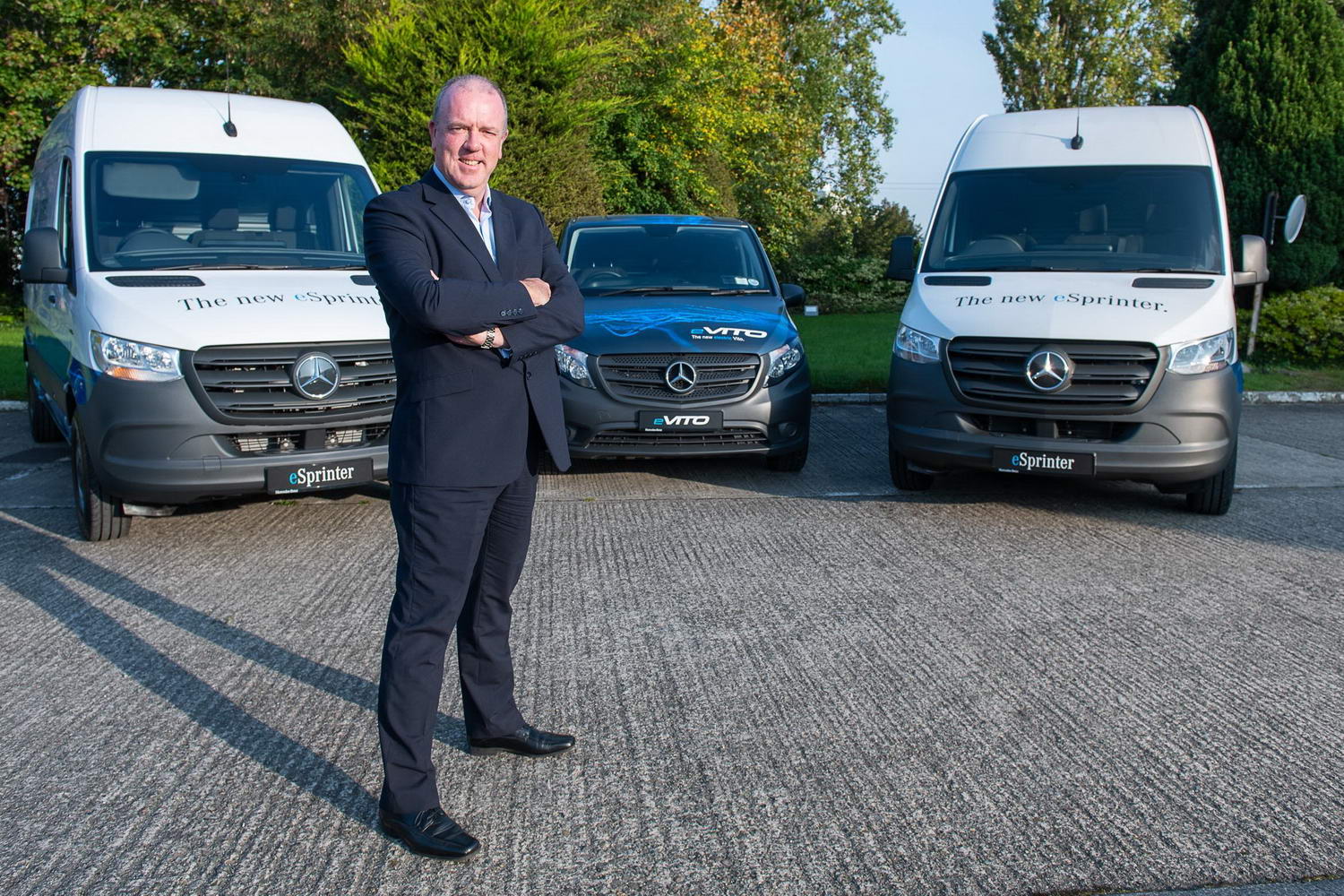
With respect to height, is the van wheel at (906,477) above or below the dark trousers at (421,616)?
below

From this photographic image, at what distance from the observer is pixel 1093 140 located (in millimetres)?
8164

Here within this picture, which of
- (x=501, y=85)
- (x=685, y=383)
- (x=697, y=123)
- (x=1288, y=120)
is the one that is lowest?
(x=685, y=383)

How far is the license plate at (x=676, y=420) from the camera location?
772 cm

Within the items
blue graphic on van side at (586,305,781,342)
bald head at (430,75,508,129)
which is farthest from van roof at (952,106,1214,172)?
bald head at (430,75,508,129)

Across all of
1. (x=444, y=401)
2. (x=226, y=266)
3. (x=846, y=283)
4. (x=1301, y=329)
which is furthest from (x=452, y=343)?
(x=846, y=283)

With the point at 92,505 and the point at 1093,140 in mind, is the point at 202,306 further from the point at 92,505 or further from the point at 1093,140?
the point at 1093,140

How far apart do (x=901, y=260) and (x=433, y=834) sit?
251 inches

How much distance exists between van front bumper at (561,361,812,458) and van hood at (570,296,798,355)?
0.33 meters

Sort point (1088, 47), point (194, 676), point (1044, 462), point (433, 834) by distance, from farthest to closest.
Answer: point (1088, 47), point (1044, 462), point (194, 676), point (433, 834)

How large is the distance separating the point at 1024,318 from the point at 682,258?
10.3 ft

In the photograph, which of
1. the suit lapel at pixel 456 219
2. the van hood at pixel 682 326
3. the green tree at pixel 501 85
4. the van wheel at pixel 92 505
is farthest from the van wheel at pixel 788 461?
the green tree at pixel 501 85

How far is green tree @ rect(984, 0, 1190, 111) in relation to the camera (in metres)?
45.2

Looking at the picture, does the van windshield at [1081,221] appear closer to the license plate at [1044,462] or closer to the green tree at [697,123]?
the license plate at [1044,462]

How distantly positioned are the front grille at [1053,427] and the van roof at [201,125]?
463 centimetres
